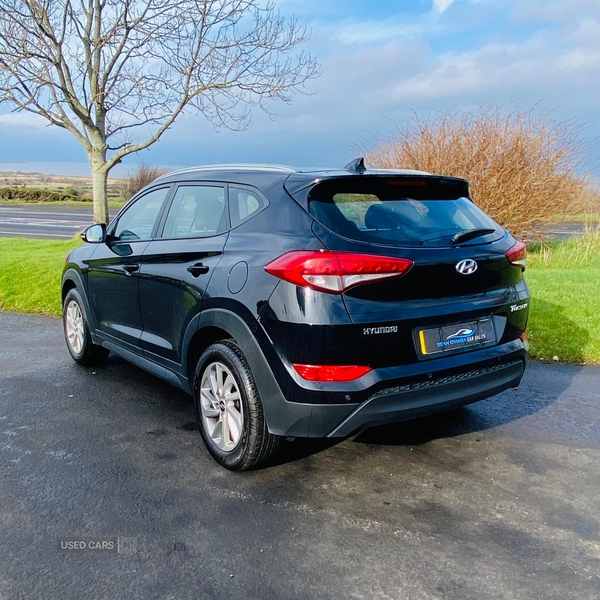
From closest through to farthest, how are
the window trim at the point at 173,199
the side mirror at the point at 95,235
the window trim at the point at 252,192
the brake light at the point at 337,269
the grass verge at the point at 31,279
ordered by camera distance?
the brake light at the point at 337,269
the window trim at the point at 252,192
the window trim at the point at 173,199
the side mirror at the point at 95,235
the grass verge at the point at 31,279

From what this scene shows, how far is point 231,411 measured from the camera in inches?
140

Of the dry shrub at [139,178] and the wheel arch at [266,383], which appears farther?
the dry shrub at [139,178]

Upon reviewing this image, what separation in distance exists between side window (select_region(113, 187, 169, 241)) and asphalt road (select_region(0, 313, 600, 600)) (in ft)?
4.45

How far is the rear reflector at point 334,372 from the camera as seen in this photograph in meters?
3.04

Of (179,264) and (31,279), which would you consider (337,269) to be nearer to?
(179,264)

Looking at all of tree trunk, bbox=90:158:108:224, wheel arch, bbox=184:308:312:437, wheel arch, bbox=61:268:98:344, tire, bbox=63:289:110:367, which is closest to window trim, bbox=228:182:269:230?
wheel arch, bbox=184:308:312:437

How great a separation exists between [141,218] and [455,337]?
9.01 feet

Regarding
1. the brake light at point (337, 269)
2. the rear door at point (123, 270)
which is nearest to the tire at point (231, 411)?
the brake light at point (337, 269)

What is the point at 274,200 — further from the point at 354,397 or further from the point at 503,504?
the point at 503,504

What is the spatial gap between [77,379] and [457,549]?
12.5 feet

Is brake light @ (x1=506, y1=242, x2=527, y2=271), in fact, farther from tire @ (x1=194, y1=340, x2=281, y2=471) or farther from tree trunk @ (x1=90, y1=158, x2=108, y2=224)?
tree trunk @ (x1=90, y1=158, x2=108, y2=224)

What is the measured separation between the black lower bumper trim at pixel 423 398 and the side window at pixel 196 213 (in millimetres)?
1445

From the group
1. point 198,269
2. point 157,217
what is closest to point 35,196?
point 157,217

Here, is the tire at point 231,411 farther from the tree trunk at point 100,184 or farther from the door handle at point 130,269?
the tree trunk at point 100,184
